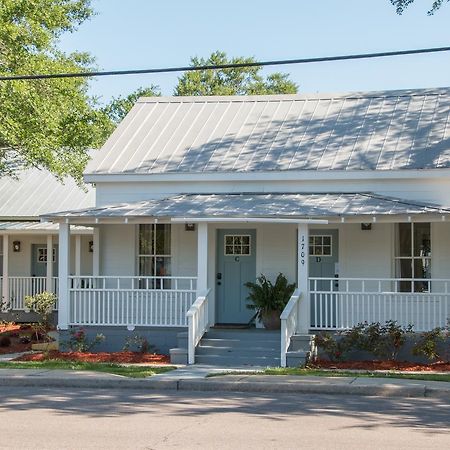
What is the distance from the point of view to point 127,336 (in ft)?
67.5

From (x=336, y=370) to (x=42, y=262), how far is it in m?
15.3

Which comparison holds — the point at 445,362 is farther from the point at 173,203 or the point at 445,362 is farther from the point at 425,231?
the point at 173,203

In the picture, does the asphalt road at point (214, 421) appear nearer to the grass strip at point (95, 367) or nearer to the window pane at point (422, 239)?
the grass strip at point (95, 367)

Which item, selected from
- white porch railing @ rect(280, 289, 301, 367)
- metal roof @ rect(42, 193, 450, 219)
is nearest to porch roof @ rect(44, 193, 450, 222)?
metal roof @ rect(42, 193, 450, 219)

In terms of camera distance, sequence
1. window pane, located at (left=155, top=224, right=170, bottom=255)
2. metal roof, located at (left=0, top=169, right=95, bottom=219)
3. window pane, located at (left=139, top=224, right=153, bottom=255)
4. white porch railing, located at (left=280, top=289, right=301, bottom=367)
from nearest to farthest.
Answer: white porch railing, located at (left=280, top=289, right=301, bottom=367) → window pane, located at (left=155, top=224, right=170, bottom=255) → window pane, located at (left=139, top=224, right=153, bottom=255) → metal roof, located at (left=0, top=169, right=95, bottom=219)

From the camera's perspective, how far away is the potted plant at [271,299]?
20516 mm

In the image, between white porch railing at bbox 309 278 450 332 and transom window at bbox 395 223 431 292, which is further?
transom window at bbox 395 223 431 292

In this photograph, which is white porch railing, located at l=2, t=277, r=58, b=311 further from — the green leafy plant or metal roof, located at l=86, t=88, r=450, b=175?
the green leafy plant

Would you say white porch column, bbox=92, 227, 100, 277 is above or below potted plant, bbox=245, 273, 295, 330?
above

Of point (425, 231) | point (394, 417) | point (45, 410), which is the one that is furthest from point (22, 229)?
point (394, 417)

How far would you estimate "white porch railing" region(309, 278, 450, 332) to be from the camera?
63.2 feet

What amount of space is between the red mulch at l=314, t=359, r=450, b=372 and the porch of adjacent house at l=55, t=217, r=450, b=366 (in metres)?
0.61

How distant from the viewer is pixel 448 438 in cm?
1073

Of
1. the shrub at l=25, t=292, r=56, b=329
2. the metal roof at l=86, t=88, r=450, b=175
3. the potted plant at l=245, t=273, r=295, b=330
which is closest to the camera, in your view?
the potted plant at l=245, t=273, r=295, b=330
